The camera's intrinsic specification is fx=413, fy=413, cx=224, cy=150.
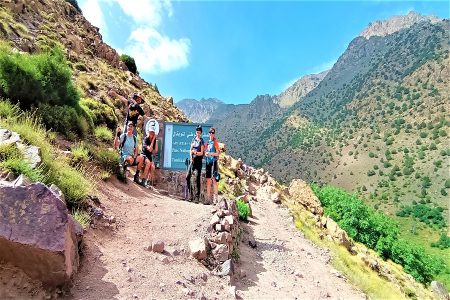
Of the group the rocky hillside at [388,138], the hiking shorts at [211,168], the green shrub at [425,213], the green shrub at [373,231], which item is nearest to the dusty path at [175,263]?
the hiking shorts at [211,168]

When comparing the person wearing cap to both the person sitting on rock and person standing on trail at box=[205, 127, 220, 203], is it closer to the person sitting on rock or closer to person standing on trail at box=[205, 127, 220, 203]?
the person sitting on rock

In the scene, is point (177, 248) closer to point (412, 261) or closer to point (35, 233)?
point (35, 233)

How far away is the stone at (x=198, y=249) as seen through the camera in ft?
23.1

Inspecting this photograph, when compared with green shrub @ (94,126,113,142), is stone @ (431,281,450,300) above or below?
below

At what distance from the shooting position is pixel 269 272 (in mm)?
8461

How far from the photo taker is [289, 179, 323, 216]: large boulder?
65.9 ft

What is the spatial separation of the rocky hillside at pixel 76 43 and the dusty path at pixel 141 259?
9.02 metres

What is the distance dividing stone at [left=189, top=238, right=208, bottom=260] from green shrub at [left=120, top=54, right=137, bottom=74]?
92.1 feet

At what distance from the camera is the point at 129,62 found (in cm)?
3372

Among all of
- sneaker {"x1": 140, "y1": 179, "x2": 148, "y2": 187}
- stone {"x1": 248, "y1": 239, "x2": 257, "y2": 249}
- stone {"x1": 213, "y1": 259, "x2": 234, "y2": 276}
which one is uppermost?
sneaker {"x1": 140, "y1": 179, "x2": 148, "y2": 187}

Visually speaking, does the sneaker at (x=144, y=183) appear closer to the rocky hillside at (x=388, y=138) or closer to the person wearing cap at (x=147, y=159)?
the person wearing cap at (x=147, y=159)

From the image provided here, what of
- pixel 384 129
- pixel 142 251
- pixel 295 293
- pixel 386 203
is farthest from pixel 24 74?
pixel 384 129

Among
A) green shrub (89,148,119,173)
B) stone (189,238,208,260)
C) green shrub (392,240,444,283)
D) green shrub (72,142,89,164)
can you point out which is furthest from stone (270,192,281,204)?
green shrub (392,240,444,283)

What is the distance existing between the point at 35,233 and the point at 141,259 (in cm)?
203
